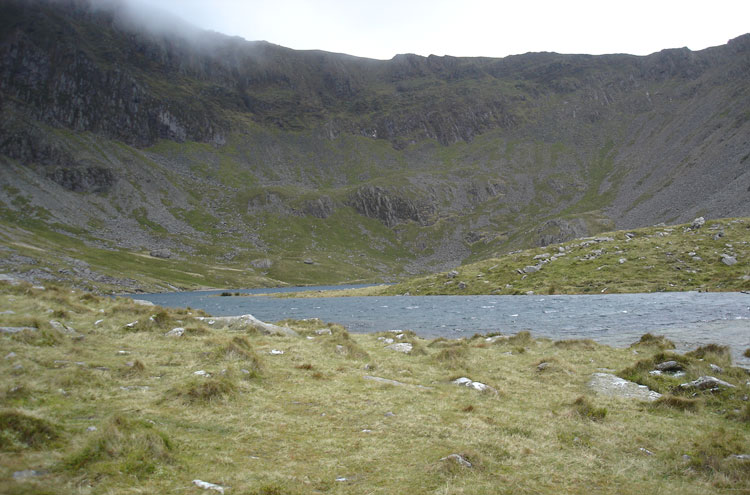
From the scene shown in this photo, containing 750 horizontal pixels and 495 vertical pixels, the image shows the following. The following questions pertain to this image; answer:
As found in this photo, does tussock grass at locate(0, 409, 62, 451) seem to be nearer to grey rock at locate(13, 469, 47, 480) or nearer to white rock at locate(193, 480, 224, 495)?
grey rock at locate(13, 469, 47, 480)

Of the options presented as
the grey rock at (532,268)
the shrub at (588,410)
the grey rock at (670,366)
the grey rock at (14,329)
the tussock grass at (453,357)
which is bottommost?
the grey rock at (532,268)

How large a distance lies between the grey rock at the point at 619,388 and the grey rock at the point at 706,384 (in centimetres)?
115

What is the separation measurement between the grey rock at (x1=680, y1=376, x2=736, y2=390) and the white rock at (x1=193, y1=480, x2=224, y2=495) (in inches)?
664

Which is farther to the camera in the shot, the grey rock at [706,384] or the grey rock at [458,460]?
the grey rock at [706,384]

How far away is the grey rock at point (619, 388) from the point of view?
15117 mm

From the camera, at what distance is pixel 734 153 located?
178 m

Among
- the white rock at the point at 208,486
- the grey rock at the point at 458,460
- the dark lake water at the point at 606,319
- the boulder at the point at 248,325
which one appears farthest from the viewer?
the dark lake water at the point at 606,319

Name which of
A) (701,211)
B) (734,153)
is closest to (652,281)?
(701,211)

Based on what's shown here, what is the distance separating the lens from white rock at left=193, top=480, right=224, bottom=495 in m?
7.08

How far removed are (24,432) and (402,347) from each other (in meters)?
20.1

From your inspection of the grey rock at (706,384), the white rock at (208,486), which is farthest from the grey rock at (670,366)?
the white rock at (208,486)

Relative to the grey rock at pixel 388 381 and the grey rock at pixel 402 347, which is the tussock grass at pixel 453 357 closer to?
the grey rock at pixel 402 347

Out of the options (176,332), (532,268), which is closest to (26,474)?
(176,332)

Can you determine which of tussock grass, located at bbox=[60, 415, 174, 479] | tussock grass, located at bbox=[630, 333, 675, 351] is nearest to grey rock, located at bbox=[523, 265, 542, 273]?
tussock grass, located at bbox=[630, 333, 675, 351]
